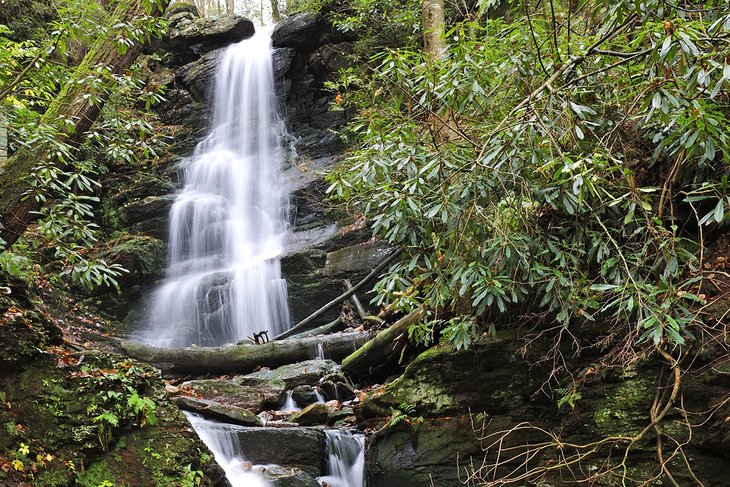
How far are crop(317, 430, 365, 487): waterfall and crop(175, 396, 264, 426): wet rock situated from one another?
98 centimetres

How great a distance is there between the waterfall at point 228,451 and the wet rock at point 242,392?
98cm

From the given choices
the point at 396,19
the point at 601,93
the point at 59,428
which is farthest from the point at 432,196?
the point at 396,19

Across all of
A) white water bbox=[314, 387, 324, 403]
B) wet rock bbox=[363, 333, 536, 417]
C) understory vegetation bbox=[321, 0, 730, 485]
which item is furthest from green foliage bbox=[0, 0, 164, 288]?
white water bbox=[314, 387, 324, 403]

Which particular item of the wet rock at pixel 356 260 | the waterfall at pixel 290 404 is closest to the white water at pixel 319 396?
the waterfall at pixel 290 404

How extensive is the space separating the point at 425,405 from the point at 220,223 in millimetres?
10775

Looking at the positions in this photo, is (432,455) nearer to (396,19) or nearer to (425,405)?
(425,405)

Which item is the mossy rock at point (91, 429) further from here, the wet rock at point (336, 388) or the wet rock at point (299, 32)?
the wet rock at point (299, 32)

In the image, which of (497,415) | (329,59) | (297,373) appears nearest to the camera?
(497,415)

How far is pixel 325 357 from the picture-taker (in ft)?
28.1

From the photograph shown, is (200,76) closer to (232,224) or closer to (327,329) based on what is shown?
(232,224)

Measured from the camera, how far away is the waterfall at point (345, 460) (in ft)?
19.0

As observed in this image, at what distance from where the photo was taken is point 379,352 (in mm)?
6922

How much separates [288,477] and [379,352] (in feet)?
6.47

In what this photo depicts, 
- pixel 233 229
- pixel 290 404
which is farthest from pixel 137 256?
pixel 290 404
